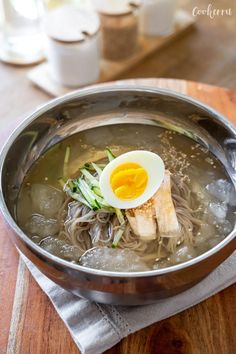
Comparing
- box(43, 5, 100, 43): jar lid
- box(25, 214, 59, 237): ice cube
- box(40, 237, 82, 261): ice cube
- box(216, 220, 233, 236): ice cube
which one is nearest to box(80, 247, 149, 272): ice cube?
box(40, 237, 82, 261): ice cube

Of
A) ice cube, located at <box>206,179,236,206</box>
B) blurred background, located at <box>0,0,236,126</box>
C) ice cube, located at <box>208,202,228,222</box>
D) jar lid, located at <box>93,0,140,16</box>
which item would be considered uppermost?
jar lid, located at <box>93,0,140,16</box>

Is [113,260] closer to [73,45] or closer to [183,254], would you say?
[183,254]

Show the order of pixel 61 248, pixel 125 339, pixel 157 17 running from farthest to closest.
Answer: pixel 157 17 → pixel 61 248 → pixel 125 339

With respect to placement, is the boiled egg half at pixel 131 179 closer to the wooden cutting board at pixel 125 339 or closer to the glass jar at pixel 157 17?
the wooden cutting board at pixel 125 339

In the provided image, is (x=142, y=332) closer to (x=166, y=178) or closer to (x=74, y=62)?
(x=166, y=178)

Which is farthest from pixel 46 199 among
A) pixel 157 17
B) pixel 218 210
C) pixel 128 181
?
pixel 157 17

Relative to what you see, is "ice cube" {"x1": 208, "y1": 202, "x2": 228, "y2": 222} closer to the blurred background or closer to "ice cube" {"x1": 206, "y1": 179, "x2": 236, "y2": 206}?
"ice cube" {"x1": 206, "y1": 179, "x2": 236, "y2": 206}

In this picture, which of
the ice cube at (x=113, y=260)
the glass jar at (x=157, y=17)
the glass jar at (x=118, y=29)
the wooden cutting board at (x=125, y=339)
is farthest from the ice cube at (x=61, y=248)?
the glass jar at (x=157, y=17)
